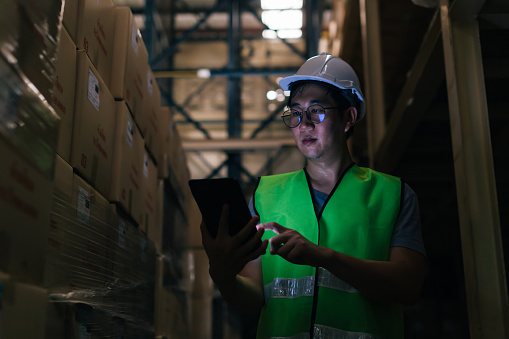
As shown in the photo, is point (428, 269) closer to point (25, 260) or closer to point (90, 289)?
point (90, 289)

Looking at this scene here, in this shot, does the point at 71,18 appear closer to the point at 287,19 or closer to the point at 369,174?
the point at 369,174

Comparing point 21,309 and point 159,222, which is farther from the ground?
point 159,222

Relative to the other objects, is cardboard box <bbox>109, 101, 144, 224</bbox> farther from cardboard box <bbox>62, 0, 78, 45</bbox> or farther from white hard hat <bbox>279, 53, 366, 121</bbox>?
white hard hat <bbox>279, 53, 366, 121</bbox>

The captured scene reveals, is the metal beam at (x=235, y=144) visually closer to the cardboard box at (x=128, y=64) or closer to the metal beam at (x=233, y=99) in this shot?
the metal beam at (x=233, y=99)

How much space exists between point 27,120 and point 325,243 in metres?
1.24

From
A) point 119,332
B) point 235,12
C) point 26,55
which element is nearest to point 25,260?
point 26,55

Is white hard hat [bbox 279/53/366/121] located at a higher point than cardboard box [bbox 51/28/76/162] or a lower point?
higher

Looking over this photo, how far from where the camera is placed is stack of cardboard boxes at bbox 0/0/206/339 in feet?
4.09

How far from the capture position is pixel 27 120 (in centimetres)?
131

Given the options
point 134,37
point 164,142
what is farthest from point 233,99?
point 134,37

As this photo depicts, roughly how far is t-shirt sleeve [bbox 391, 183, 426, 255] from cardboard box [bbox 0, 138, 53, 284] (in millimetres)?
1334

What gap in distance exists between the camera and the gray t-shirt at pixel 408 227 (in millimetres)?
2127

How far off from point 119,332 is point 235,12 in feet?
27.1

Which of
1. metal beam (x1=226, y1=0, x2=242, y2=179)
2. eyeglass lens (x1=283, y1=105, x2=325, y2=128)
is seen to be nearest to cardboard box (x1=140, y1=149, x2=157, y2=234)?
eyeglass lens (x1=283, y1=105, x2=325, y2=128)
